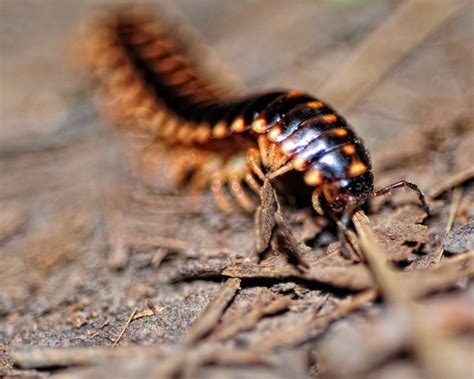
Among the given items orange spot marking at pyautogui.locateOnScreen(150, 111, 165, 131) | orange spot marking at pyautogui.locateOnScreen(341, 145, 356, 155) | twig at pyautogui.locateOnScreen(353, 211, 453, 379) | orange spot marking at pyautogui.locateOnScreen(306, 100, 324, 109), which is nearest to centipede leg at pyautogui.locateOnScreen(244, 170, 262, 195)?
orange spot marking at pyautogui.locateOnScreen(306, 100, 324, 109)

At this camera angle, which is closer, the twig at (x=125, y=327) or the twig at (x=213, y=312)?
the twig at (x=213, y=312)

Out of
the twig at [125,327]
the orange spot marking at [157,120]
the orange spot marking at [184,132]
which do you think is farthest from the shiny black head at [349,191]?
the orange spot marking at [157,120]

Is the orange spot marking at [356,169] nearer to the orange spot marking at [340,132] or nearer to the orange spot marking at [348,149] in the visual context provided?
the orange spot marking at [348,149]

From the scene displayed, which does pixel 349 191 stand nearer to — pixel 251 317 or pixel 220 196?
pixel 251 317

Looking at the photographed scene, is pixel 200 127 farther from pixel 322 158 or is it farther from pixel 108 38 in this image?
pixel 108 38

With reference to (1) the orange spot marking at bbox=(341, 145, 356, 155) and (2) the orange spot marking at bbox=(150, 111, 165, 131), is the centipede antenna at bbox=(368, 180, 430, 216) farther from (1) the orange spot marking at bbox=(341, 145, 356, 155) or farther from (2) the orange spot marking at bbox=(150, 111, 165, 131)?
(2) the orange spot marking at bbox=(150, 111, 165, 131)

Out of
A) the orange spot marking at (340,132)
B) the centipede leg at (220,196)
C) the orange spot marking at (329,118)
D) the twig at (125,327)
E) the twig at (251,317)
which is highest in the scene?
the orange spot marking at (329,118)

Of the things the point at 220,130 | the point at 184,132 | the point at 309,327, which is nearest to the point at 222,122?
the point at 220,130
